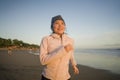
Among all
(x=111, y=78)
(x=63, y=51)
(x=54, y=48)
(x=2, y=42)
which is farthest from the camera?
(x=2, y=42)

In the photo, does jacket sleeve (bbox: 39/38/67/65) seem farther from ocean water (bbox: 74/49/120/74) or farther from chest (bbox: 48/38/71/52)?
ocean water (bbox: 74/49/120/74)

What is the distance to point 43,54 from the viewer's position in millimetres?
2480

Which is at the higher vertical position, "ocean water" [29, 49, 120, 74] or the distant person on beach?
the distant person on beach

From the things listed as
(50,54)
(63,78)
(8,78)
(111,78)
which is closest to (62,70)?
(63,78)

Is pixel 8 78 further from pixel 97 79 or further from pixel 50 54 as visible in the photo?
pixel 50 54

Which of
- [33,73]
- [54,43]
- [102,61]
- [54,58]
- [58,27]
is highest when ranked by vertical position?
[58,27]

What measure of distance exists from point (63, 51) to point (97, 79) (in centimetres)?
722

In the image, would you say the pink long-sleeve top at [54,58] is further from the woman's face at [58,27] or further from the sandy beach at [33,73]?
the sandy beach at [33,73]

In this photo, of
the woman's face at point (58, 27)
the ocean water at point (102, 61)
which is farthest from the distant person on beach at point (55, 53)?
the ocean water at point (102, 61)

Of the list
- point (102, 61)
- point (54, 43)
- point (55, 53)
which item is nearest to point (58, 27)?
point (54, 43)

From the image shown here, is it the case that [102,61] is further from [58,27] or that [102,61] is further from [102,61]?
[58,27]

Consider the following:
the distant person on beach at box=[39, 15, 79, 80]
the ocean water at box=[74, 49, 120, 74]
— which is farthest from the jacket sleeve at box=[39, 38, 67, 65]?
the ocean water at box=[74, 49, 120, 74]

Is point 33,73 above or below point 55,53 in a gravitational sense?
below

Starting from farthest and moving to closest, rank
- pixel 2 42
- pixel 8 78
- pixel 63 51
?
pixel 2 42
pixel 8 78
pixel 63 51
